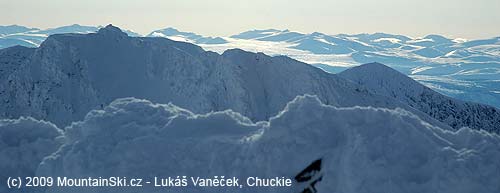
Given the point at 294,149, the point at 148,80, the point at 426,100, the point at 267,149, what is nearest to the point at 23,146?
the point at 267,149

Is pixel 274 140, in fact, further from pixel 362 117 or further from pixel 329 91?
pixel 329 91

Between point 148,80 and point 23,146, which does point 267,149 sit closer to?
point 23,146

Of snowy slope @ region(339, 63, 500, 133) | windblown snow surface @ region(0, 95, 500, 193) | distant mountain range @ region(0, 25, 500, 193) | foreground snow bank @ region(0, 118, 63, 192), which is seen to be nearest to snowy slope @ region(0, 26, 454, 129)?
snowy slope @ region(339, 63, 500, 133)

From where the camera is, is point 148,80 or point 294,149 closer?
point 294,149

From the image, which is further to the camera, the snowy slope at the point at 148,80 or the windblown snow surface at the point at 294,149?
the snowy slope at the point at 148,80

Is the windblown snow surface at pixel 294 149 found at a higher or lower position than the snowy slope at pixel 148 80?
lower

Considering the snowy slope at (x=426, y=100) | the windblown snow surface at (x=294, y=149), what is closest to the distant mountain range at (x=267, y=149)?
the windblown snow surface at (x=294, y=149)

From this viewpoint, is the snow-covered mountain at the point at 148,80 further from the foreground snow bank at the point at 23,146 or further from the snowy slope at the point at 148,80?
the foreground snow bank at the point at 23,146

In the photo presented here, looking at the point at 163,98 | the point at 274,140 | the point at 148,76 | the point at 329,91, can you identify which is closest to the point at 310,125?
the point at 274,140
